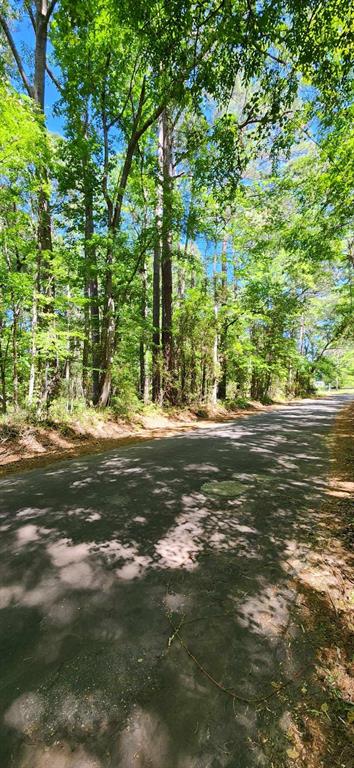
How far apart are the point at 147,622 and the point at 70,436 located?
613 centimetres

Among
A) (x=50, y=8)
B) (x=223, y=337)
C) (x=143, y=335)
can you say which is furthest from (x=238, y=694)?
(x=223, y=337)

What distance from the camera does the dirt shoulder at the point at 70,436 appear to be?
6.10 metres

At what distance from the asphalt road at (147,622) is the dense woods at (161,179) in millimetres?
4951

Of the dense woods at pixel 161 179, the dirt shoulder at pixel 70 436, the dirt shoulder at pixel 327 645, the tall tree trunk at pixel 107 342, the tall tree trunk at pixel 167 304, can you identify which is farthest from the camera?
the tall tree trunk at pixel 167 304

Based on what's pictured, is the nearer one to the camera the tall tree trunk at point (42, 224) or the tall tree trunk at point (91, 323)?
the tall tree trunk at point (42, 224)

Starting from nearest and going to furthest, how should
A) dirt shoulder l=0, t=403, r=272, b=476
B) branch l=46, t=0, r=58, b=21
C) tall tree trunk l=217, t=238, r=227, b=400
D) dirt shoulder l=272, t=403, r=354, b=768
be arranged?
1. dirt shoulder l=272, t=403, r=354, b=768
2. dirt shoulder l=0, t=403, r=272, b=476
3. branch l=46, t=0, r=58, b=21
4. tall tree trunk l=217, t=238, r=227, b=400

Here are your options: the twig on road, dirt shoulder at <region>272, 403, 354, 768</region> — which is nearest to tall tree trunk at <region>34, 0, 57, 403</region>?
dirt shoulder at <region>272, 403, 354, 768</region>

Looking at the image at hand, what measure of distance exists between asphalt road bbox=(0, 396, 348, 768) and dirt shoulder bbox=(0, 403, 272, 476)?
2185 mm

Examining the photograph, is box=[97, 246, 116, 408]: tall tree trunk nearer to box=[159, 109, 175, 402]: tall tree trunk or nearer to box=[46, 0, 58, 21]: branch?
box=[159, 109, 175, 402]: tall tree trunk

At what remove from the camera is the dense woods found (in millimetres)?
3945

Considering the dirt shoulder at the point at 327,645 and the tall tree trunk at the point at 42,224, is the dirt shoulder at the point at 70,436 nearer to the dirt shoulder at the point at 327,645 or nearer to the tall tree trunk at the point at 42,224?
the tall tree trunk at the point at 42,224

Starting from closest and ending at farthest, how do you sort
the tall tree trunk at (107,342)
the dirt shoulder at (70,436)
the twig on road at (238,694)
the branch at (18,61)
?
1. the twig on road at (238,694)
2. the dirt shoulder at (70,436)
3. the branch at (18,61)
4. the tall tree trunk at (107,342)

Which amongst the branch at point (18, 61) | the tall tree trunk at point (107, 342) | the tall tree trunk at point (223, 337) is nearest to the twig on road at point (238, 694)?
the tall tree trunk at point (107, 342)

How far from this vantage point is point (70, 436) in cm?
762
